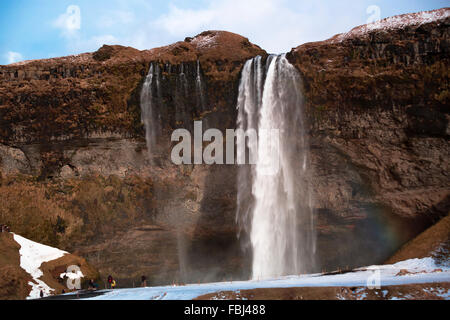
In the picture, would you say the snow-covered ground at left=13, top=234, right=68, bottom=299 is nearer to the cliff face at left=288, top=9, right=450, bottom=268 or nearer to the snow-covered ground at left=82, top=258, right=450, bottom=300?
the snow-covered ground at left=82, top=258, right=450, bottom=300

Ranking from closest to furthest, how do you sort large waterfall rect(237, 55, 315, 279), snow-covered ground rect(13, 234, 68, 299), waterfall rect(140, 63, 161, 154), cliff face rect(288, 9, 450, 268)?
snow-covered ground rect(13, 234, 68, 299)
cliff face rect(288, 9, 450, 268)
large waterfall rect(237, 55, 315, 279)
waterfall rect(140, 63, 161, 154)

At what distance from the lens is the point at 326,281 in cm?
1759

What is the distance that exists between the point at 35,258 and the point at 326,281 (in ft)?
61.0

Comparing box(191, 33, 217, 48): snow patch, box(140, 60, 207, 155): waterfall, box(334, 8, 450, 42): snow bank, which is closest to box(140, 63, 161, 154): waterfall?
box(140, 60, 207, 155): waterfall

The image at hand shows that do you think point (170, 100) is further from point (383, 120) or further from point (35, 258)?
point (383, 120)

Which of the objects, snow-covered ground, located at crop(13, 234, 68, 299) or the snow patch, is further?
the snow patch

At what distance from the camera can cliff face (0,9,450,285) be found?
93.7 ft

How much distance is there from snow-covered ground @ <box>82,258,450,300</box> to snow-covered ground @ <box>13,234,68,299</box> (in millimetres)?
5998

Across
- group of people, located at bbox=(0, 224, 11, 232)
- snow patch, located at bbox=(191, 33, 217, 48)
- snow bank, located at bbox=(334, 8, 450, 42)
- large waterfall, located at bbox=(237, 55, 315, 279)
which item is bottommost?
group of people, located at bbox=(0, 224, 11, 232)

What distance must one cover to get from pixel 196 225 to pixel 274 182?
23.0 ft

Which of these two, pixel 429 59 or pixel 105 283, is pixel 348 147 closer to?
pixel 429 59

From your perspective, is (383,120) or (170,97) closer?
(383,120)

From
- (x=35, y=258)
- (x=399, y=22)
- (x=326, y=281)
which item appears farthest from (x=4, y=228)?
(x=399, y=22)
